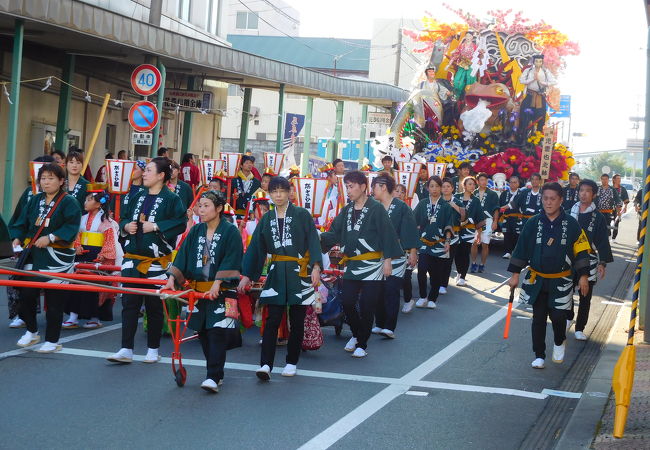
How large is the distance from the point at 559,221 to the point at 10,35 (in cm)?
1123

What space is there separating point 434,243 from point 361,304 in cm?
362

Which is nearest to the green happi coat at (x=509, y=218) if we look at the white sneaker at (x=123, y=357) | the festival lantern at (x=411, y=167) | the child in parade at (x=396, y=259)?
the festival lantern at (x=411, y=167)

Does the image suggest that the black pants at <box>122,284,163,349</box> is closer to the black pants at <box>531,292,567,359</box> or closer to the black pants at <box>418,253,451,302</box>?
the black pants at <box>531,292,567,359</box>

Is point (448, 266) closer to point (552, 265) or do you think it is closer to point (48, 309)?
point (552, 265)

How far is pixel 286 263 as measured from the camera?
778 cm

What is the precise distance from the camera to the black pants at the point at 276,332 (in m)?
7.58

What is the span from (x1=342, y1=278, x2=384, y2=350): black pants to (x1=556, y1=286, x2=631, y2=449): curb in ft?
7.02

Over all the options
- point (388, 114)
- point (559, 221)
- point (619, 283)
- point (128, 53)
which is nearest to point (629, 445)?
point (559, 221)

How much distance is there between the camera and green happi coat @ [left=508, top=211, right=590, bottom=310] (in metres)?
8.62

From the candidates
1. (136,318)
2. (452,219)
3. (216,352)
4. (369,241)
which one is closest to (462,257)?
(452,219)

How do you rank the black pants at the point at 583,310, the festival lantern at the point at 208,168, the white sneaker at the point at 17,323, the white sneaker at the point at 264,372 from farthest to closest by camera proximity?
1. the festival lantern at the point at 208,168
2. the black pants at the point at 583,310
3. the white sneaker at the point at 17,323
4. the white sneaker at the point at 264,372

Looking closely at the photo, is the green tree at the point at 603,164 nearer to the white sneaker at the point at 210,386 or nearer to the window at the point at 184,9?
the window at the point at 184,9

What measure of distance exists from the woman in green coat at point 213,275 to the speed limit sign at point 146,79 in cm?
1028

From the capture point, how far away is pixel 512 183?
19.7 meters
